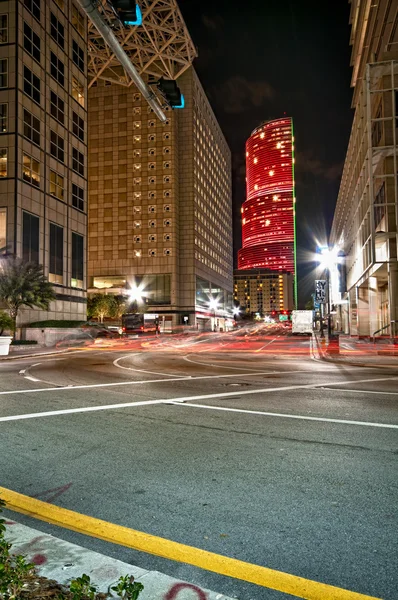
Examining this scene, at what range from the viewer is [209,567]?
3025 millimetres

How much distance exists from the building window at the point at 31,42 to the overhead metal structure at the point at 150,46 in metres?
40.6

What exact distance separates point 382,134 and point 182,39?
71.7 m

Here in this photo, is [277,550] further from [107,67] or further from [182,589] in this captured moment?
[107,67]

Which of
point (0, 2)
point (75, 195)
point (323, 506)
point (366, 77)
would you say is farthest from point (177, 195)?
point (323, 506)

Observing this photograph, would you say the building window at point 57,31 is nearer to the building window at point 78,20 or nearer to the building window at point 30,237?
the building window at point 78,20

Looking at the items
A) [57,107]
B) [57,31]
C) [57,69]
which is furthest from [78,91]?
[57,107]

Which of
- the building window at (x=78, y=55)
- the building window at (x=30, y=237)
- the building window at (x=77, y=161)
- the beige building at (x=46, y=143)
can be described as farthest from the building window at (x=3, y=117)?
the building window at (x=78, y=55)

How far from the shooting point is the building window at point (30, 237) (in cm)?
3888

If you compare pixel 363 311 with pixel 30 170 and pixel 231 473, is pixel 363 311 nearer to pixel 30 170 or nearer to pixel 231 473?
pixel 30 170

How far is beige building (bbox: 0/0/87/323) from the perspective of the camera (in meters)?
38.2

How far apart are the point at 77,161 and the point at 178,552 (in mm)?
50750

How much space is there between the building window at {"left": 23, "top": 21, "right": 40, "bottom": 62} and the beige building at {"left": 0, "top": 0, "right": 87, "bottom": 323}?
0.08 m

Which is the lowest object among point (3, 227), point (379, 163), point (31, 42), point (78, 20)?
point (3, 227)

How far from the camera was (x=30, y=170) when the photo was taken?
40094mm
